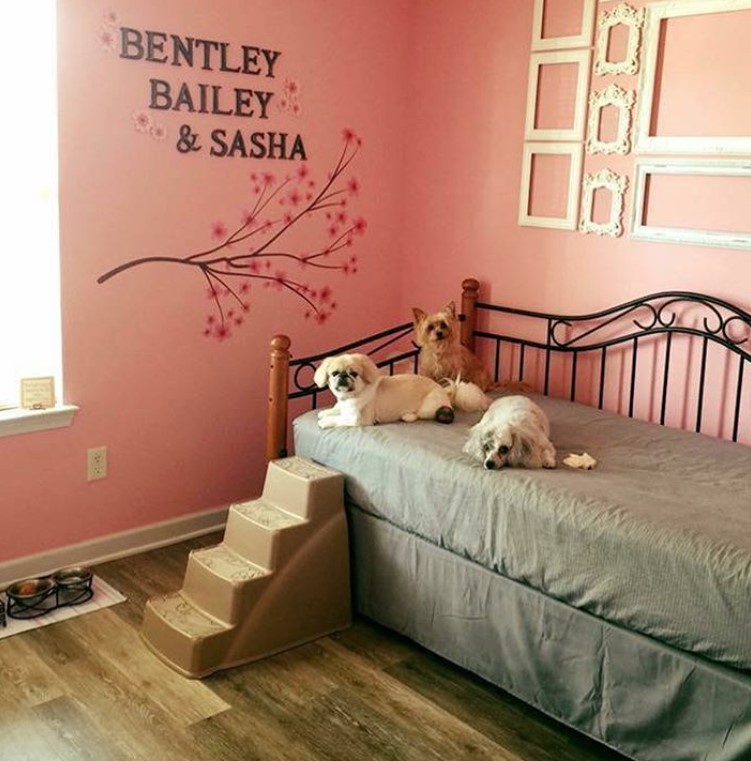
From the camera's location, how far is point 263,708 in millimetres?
2527

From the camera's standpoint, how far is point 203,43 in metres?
3.32

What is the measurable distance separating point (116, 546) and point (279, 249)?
49.5 inches

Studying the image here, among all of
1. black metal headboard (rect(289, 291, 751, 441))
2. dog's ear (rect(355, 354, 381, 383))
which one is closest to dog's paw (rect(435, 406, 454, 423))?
dog's ear (rect(355, 354, 381, 383))

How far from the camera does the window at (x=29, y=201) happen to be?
301cm

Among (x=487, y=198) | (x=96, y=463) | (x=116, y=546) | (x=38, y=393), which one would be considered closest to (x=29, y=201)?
(x=38, y=393)

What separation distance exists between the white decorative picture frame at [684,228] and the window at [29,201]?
1.92 m

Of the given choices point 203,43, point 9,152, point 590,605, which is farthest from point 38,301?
point 590,605

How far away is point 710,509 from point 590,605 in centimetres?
37

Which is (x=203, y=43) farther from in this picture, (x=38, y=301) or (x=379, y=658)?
(x=379, y=658)

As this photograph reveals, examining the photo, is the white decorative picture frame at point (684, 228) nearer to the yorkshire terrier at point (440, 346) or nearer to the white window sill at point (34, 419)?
the yorkshire terrier at point (440, 346)

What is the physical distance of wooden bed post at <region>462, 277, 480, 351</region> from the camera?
377 cm

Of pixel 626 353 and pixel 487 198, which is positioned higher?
pixel 487 198

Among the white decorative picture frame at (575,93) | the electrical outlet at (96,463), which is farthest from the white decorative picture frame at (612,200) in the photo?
the electrical outlet at (96,463)

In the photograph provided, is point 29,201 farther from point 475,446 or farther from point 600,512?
point 600,512
